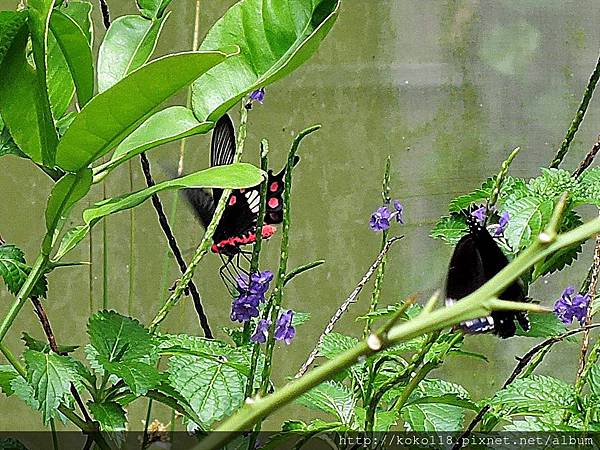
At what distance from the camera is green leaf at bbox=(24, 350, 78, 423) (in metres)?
0.35

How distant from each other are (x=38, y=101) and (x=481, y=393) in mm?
838

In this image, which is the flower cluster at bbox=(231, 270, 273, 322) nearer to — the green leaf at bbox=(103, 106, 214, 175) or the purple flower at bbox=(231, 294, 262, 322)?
the purple flower at bbox=(231, 294, 262, 322)

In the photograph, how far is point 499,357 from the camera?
987 millimetres

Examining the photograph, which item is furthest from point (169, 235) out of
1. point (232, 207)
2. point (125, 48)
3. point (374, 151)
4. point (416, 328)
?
point (374, 151)

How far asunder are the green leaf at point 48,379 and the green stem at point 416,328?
0.28m

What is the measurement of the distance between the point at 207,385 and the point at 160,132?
0.16 m

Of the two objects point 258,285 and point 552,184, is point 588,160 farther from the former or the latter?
point 258,285

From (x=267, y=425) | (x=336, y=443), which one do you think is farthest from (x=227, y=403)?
(x=267, y=425)

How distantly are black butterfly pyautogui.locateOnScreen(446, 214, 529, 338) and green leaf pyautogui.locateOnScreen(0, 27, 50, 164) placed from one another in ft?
0.63

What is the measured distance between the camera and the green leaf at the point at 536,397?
383 millimetres

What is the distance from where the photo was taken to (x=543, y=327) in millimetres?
447

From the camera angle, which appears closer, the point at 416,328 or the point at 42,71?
the point at 416,328

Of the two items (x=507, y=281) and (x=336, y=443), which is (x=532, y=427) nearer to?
(x=336, y=443)

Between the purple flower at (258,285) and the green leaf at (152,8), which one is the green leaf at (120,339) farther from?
the green leaf at (152,8)
